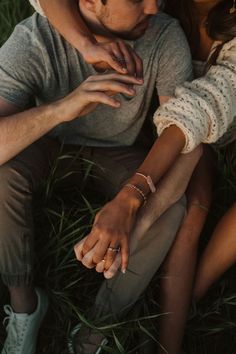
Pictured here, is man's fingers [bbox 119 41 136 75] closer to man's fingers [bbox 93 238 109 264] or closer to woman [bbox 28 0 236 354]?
woman [bbox 28 0 236 354]

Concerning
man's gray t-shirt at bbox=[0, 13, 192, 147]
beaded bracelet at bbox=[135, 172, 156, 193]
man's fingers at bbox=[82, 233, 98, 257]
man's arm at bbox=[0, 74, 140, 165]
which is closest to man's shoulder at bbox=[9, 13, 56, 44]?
man's gray t-shirt at bbox=[0, 13, 192, 147]

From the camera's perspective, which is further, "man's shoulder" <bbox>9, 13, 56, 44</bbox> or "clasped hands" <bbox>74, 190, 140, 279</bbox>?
"man's shoulder" <bbox>9, 13, 56, 44</bbox>

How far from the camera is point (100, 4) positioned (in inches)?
71.4

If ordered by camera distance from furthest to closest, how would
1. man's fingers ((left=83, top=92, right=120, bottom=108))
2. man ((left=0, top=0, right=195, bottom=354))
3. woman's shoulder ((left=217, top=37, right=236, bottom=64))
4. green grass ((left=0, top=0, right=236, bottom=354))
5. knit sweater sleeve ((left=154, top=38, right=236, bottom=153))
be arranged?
green grass ((left=0, top=0, right=236, bottom=354))
woman's shoulder ((left=217, top=37, right=236, bottom=64))
knit sweater sleeve ((left=154, top=38, right=236, bottom=153))
man ((left=0, top=0, right=195, bottom=354))
man's fingers ((left=83, top=92, right=120, bottom=108))

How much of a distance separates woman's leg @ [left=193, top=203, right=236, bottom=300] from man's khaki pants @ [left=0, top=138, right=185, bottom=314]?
6.6 inches

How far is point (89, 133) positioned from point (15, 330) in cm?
68

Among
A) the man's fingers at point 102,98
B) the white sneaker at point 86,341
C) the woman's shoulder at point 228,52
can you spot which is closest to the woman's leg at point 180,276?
the white sneaker at point 86,341

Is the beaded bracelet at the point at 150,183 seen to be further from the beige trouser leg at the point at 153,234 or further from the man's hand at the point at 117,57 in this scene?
the man's hand at the point at 117,57

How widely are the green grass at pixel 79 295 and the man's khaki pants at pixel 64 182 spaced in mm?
67

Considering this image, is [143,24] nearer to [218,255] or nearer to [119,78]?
[119,78]

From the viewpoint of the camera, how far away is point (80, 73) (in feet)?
6.42

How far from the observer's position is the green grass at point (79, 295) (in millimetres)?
2057

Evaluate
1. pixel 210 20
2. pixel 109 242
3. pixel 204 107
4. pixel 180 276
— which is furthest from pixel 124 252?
pixel 210 20

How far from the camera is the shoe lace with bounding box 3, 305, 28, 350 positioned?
1946mm
